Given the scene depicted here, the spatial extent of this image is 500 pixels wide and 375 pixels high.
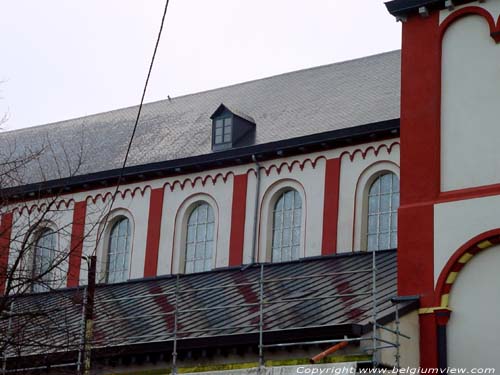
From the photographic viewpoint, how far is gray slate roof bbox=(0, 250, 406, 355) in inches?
964

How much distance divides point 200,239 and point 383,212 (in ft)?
18.3

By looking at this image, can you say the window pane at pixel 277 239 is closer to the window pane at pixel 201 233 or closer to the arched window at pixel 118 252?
the window pane at pixel 201 233

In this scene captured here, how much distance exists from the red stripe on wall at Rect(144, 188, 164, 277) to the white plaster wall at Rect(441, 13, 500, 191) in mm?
11655

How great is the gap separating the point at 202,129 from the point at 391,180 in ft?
25.1

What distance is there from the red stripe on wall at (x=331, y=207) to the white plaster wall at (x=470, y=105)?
6.69 meters

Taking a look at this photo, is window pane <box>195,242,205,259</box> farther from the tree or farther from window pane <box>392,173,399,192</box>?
window pane <box>392,173,399,192</box>

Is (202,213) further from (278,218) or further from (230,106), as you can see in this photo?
(230,106)

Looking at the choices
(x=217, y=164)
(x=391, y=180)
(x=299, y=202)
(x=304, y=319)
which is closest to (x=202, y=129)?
(x=217, y=164)

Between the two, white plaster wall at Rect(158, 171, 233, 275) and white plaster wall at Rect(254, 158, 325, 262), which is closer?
white plaster wall at Rect(254, 158, 325, 262)

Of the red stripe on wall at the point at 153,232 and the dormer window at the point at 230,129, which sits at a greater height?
the dormer window at the point at 230,129

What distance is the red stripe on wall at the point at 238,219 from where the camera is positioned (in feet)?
108

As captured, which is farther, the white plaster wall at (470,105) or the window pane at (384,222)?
the window pane at (384,222)

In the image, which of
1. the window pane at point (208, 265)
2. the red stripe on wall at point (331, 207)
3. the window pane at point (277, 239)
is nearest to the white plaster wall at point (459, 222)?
the red stripe on wall at point (331, 207)

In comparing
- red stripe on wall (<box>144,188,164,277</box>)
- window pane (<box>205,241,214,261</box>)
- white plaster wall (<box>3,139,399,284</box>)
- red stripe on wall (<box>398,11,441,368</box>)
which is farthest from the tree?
red stripe on wall (<box>398,11,441,368</box>)
